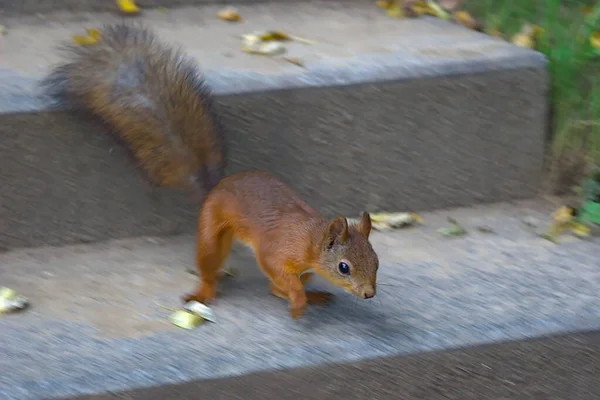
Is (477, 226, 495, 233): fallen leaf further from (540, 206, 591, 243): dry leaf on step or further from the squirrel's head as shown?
the squirrel's head

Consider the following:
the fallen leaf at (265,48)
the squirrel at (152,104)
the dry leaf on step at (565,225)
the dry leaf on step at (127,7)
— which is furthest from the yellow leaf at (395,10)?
the squirrel at (152,104)

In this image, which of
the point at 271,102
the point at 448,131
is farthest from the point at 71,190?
the point at 448,131

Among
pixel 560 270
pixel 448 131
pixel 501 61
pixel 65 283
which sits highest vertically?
pixel 501 61

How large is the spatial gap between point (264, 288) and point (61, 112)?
580mm

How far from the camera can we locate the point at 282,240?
158 cm

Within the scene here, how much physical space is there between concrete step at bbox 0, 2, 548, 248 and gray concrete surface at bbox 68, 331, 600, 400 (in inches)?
24.9

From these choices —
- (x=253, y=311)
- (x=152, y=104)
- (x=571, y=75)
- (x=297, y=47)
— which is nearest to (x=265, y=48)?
(x=297, y=47)

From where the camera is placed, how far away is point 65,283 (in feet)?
5.82

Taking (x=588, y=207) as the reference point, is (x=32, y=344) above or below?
below

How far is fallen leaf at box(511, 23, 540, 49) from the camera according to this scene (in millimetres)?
2373

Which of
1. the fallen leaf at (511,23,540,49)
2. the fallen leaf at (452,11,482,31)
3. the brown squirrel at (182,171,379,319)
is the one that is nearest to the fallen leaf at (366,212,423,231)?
the brown squirrel at (182,171,379,319)

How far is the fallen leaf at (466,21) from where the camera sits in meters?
2.61

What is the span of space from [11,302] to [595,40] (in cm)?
162

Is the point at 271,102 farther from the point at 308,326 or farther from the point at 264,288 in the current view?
the point at 308,326
